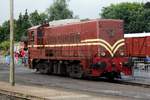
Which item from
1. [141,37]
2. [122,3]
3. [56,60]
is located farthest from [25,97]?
[122,3]

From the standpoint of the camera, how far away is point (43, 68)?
34.3 meters

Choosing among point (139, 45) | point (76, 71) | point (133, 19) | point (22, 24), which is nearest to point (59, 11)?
point (22, 24)

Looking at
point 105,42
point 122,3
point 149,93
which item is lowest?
point 149,93

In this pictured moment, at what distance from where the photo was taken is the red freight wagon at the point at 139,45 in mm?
43250

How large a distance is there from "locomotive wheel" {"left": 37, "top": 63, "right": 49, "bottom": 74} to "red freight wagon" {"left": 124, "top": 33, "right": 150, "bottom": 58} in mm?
10540

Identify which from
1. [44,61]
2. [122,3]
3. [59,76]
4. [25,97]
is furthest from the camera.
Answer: [122,3]

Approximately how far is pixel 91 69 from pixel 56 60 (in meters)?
4.85

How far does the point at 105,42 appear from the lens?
28.4m

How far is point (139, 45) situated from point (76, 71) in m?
15.5

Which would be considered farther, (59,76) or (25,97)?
(59,76)

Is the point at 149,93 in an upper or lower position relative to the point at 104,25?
lower

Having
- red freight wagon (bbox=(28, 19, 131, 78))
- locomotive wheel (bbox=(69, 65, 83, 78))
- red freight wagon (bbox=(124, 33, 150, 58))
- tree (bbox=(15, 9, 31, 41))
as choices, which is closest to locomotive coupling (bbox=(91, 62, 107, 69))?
red freight wagon (bbox=(28, 19, 131, 78))

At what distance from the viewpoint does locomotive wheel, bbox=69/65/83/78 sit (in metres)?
29.2

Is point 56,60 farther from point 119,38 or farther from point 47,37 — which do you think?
point 119,38
